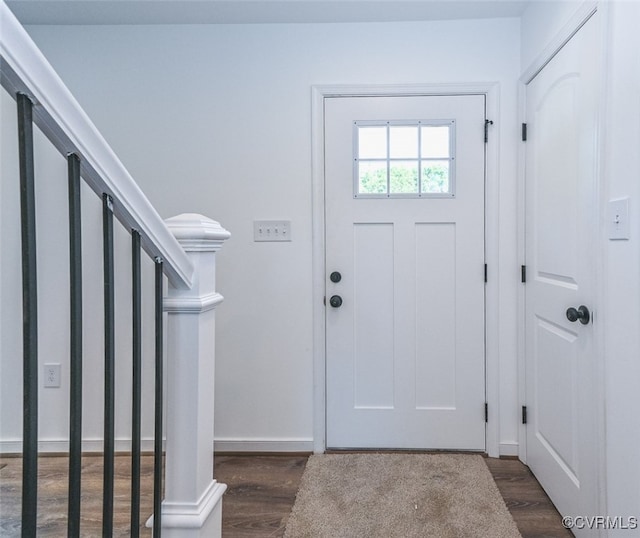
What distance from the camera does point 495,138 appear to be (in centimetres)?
231

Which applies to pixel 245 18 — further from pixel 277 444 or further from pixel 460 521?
pixel 460 521

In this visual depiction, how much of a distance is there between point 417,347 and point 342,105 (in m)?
1.35

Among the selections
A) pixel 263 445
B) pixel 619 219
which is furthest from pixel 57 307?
pixel 619 219

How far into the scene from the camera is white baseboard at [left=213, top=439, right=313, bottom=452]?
2391 mm

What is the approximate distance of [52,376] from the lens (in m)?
2.38

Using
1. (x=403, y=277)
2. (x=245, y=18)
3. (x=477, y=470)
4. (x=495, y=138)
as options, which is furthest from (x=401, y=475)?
(x=245, y=18)

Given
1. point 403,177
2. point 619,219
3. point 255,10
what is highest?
point 255,10

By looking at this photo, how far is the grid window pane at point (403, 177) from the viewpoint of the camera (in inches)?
92.9

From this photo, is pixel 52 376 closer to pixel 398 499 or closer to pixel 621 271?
pixel 398 499

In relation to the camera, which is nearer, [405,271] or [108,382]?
[108,382]

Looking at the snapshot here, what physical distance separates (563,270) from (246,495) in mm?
1661

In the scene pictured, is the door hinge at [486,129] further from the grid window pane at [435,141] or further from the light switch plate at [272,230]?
the light switch plate at [272,230]

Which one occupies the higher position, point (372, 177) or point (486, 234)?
point (372, 177)

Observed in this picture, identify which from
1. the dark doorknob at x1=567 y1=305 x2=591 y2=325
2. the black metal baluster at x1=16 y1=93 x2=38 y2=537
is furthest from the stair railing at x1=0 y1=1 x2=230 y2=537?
the dark doorknob at x1=567 y1=305 x2=591 y2=325
